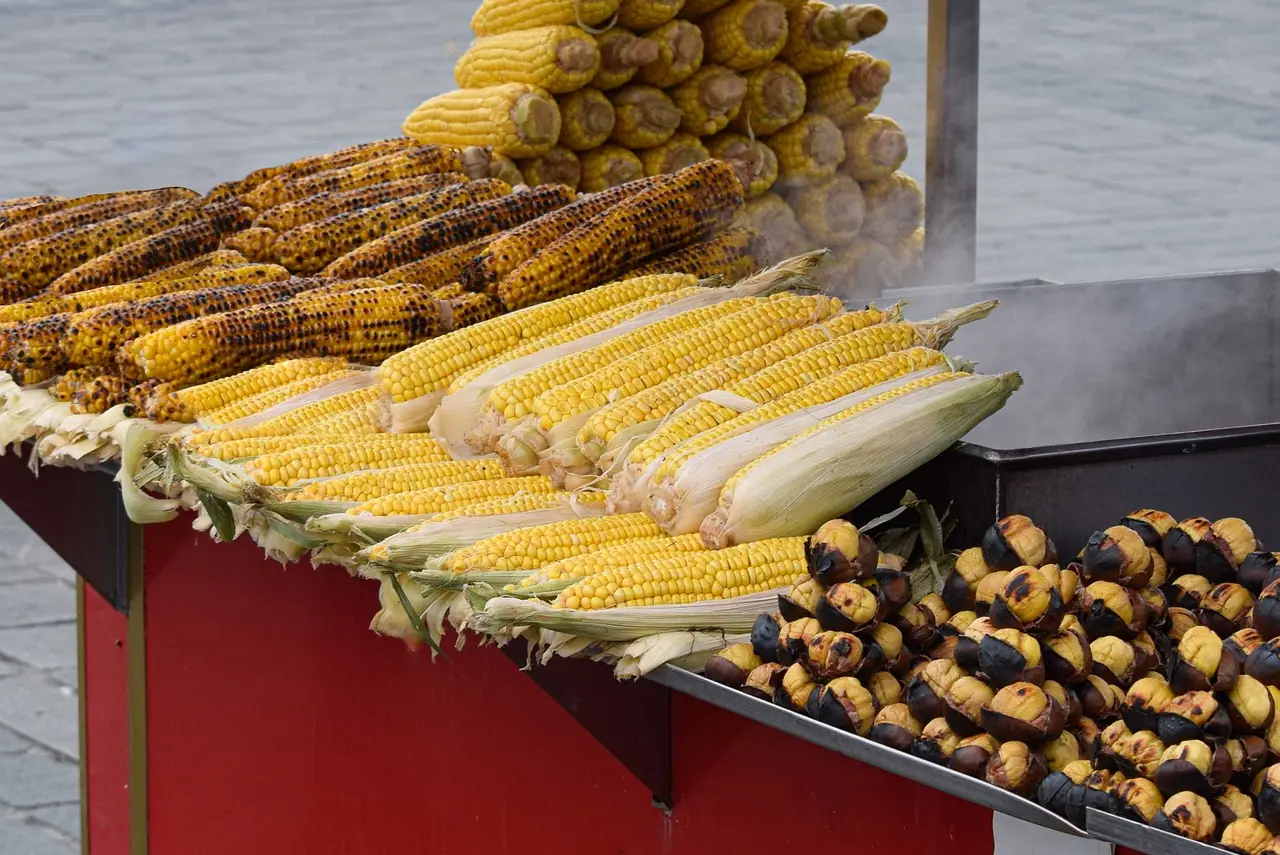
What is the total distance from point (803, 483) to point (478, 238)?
163cm

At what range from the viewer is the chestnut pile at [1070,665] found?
1.60m

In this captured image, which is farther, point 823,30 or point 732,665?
point 823,30

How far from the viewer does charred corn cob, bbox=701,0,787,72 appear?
467cm

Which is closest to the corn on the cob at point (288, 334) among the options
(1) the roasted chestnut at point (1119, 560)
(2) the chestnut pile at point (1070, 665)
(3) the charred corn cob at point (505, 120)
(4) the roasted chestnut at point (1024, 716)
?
(3) the charred corn cob at point (505, 120)

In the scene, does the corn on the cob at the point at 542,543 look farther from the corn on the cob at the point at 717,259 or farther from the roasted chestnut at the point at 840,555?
the corn on the cob at the point at 717,259

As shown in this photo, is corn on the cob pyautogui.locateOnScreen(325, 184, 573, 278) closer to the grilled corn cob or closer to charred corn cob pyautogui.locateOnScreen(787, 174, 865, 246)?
the grilled corn cob

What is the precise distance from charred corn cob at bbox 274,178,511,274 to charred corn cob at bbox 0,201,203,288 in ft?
1.31

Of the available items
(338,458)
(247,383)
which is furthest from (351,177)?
(338,458)

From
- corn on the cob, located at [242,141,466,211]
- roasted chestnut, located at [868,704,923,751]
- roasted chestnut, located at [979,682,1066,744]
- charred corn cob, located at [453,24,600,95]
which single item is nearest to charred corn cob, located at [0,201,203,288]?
corn on the cob, located at [242,141,466,211]

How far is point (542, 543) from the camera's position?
2230 mm

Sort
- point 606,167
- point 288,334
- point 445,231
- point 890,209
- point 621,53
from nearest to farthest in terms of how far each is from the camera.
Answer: point 288,334 → point 445,231 → point 621,53 → point 606,167 → point 890,209

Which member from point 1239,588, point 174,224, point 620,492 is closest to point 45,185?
point 174,224

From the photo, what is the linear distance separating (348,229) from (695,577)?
6.42ft

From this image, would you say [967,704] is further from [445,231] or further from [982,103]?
[982,103]
